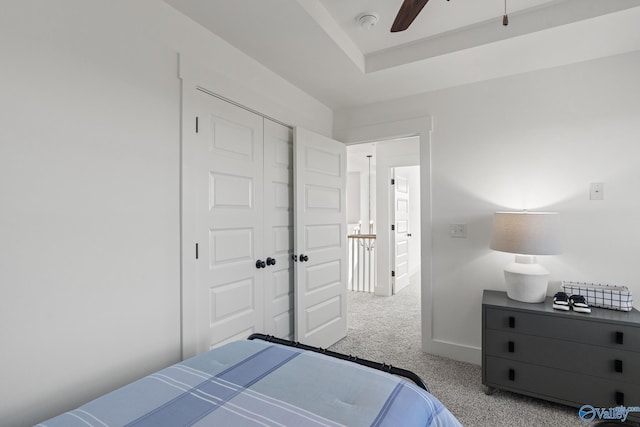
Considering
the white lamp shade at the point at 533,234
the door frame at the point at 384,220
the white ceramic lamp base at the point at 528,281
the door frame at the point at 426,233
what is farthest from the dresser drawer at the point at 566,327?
the door frame at the point at 384,220

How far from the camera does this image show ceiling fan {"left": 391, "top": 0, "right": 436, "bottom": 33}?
4.51ft

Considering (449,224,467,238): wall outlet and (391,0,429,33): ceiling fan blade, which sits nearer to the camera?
(391,0,429,33): ceiling fan blade

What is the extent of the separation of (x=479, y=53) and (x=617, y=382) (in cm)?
230

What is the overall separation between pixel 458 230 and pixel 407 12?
73.4 inches

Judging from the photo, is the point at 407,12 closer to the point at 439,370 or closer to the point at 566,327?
the point at 566,327

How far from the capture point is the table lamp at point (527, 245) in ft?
6.83

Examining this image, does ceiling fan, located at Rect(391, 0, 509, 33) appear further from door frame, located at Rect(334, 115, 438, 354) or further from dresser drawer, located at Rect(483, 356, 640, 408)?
dresser drawer, located at Rect(483, 356, 640, 408)

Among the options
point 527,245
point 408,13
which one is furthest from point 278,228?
point 527,245

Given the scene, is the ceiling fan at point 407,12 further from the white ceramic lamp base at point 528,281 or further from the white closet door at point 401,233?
the white closet door at point 401,233

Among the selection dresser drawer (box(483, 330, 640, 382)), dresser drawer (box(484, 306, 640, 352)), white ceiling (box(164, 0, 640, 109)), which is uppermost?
white ceiling (box(164, 0, 640, 109))

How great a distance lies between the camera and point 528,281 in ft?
7.18

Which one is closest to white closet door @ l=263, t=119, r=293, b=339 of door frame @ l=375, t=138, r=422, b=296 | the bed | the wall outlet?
the bed

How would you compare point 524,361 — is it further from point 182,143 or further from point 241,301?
point 182,143

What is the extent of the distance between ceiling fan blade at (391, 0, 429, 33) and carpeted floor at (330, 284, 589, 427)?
2.31 m
